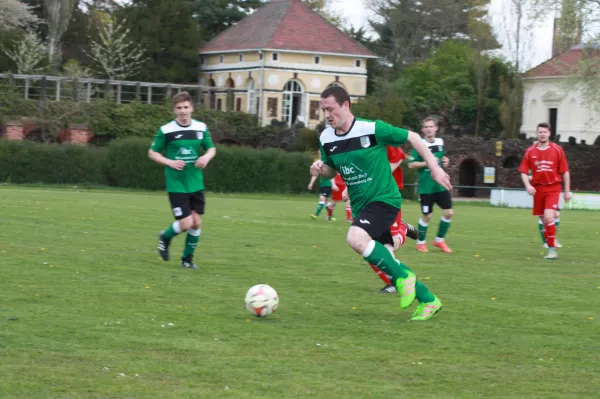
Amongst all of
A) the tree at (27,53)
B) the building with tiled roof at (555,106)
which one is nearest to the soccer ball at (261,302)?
the tree at (27,53)

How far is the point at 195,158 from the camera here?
12.2m

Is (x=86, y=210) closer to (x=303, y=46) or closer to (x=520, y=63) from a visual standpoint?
(x=303, y=46)

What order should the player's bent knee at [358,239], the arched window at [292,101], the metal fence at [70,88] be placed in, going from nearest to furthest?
the player's bent knee at [358,239] < the metal fence at [70,88] < the arched window at [292,101]

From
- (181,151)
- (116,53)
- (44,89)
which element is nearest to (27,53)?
(116,53)

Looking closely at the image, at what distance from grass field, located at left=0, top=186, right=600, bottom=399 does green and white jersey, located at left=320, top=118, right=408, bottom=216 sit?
1.10 meters

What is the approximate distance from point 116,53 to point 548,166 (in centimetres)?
5395

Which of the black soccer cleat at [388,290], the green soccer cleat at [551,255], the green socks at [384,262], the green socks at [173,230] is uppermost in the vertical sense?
the green socks at [384,262]

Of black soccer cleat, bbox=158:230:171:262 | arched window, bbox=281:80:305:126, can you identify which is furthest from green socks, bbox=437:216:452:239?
arched window, bbox=281:80:305:126

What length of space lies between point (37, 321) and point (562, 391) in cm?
419

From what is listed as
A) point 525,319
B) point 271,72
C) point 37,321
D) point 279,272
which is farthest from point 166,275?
point 271,72

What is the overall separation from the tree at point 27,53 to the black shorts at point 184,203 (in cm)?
4992

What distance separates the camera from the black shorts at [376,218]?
28.1 ft

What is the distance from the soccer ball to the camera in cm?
860

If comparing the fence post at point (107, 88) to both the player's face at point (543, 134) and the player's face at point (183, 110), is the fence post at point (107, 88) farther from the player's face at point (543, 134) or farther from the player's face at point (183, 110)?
the player's face at point (183, 110)
